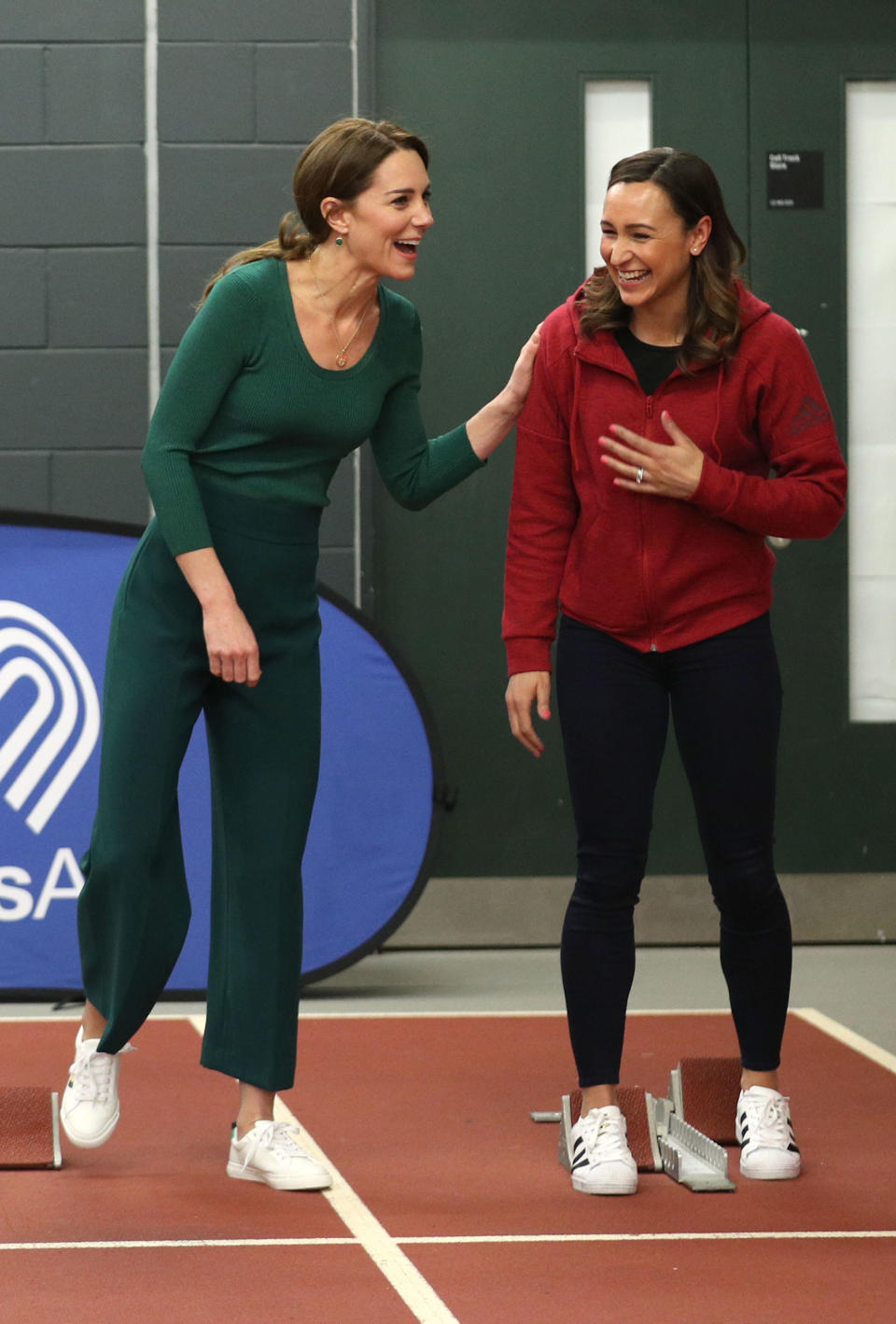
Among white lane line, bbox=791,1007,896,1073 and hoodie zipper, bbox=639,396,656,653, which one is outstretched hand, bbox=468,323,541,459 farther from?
white lane line, bbox=791,1007,896,1073

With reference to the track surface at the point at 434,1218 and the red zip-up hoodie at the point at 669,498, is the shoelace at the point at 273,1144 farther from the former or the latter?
the red zip-up hoodie at the point at 669,498

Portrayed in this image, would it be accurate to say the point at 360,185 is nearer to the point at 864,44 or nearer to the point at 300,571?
the point at 300,571

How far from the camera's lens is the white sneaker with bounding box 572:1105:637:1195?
8.56ft

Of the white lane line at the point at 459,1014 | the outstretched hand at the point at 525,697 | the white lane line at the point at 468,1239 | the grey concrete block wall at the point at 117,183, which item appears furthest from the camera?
the grey concrete block wall at the point at 117,183

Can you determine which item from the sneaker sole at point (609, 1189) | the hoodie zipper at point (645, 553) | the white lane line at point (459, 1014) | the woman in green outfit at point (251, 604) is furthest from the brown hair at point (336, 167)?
the white lane line at point (459, 1014)

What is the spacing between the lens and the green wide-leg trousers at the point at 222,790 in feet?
8.64

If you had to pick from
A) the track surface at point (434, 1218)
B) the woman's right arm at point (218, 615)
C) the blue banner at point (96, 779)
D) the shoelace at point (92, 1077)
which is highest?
the woman's right arm at point (218, 615)

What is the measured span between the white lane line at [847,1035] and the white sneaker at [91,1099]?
4.90 feet

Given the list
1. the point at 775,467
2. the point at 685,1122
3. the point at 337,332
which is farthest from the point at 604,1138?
the point at 337,332

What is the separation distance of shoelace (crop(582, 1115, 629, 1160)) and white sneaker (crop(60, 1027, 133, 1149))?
71 cm

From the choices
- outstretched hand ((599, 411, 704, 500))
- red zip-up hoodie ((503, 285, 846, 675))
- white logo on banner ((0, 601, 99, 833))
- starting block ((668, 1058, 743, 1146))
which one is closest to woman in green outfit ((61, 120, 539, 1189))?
red zip-up hoodie ((503, 285, 846, 675))

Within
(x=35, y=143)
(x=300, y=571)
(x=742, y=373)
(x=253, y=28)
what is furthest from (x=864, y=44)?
(x=300, y=571)

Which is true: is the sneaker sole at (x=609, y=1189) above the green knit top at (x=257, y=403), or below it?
below

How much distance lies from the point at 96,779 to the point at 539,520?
1.65m
